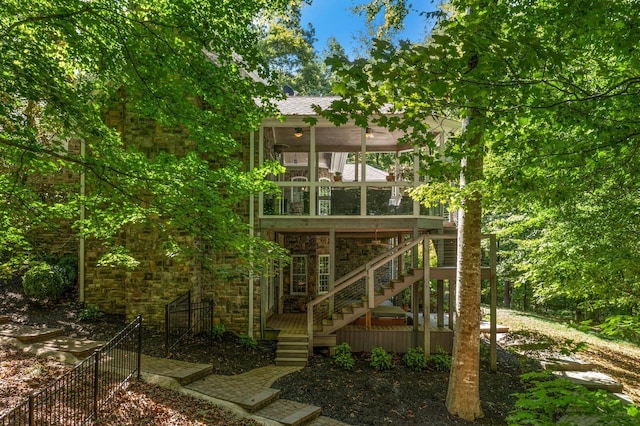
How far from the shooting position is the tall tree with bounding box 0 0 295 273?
4410 millimetres

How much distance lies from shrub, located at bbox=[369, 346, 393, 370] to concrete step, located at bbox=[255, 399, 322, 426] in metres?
2.56

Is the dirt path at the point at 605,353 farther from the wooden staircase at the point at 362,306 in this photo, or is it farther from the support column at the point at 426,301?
the wooden staircase at the point at 362,306

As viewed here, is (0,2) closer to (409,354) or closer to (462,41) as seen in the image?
(462,41)

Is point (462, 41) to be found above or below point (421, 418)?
above

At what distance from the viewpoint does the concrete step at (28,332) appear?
7.95 meters

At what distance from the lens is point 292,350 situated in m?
9.17

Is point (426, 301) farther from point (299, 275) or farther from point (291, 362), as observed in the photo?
point (299, 275)

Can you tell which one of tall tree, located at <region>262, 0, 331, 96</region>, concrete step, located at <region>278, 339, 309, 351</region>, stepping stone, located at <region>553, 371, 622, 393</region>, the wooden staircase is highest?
tall tree, located at <region>262, 0, 331, 96</region>

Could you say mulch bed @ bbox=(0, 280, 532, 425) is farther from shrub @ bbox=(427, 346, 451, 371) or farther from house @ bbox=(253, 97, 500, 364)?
house @ bbox=(253, 97, 500, 364)

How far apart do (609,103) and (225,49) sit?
178 inches

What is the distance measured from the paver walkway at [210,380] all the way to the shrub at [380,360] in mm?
1819

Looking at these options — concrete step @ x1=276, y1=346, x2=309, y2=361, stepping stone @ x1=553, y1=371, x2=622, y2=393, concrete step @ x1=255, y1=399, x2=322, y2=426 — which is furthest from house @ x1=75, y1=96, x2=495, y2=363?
stepping stone @ x1=553, y1=371, x2=622, y2=393

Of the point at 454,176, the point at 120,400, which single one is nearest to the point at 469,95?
the point at 454,176

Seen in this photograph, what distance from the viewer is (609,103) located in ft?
11.3
